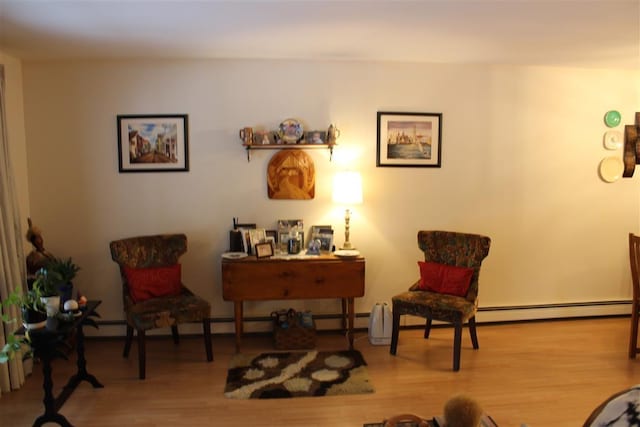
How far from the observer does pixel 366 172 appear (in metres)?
3.87

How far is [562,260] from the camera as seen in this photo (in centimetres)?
416

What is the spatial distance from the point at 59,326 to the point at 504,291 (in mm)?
3456

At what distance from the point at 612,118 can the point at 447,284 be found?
2214 millimetres

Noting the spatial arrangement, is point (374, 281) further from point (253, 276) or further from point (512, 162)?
point (512, 162)

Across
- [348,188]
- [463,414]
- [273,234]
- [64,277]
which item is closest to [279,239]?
[273,234]

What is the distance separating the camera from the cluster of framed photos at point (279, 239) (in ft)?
11.8

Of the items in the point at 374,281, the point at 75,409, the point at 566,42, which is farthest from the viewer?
the point at 374,281

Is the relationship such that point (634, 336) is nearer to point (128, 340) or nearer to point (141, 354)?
point (141, 354)

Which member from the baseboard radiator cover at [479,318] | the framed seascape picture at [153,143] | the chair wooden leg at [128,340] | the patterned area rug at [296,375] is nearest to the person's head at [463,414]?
the patterned area rug at [296,375]

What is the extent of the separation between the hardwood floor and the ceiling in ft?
7.39

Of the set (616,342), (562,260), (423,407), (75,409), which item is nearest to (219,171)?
(75,409)

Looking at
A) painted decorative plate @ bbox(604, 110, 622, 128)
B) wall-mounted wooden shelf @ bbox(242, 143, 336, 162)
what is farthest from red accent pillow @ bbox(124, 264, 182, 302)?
painted decorative plate @ bbox(604, 110, 622, 128)

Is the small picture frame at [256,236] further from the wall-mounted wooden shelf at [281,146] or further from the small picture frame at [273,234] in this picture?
the wall-mounted wooden shelf at [281,146]

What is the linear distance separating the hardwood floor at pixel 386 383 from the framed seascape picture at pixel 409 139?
1.46 m
